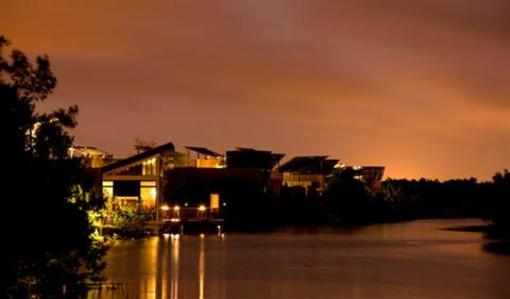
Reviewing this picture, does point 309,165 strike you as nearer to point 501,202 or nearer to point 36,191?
point 501,202

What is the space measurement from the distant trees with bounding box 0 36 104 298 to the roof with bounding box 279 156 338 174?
2829 inches

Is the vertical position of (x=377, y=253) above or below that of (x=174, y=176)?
below

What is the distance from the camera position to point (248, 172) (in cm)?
7231

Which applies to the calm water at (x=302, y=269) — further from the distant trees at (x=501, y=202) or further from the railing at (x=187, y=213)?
the distant trees at (x=501, y=202)

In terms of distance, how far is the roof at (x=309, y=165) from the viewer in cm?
8825

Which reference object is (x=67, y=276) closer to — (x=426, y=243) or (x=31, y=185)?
(x=31, y=185)

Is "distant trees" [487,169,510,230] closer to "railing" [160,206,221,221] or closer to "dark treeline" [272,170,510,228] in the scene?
"dark treeline" [272,170,510,228]

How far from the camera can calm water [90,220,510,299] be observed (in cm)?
2405

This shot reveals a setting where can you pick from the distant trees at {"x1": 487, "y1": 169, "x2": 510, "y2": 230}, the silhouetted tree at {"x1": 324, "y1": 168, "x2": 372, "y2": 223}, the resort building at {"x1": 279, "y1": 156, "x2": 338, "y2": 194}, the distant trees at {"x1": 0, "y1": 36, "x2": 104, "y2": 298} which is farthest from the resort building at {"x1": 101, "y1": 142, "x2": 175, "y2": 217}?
the resort building at {"x1": 279, "y1": 156, "x2": 338, "y2": 194}

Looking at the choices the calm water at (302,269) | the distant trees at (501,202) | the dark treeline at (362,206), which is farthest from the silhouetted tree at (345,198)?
the calm water at (302,269)

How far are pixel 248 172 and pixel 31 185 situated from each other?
190 ft

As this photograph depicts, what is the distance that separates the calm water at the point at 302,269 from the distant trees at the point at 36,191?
17.9ft

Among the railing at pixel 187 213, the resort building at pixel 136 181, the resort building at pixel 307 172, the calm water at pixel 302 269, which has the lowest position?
the calm water at pixel 302 269

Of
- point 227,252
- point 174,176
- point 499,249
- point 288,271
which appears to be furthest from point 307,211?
point 288,271
